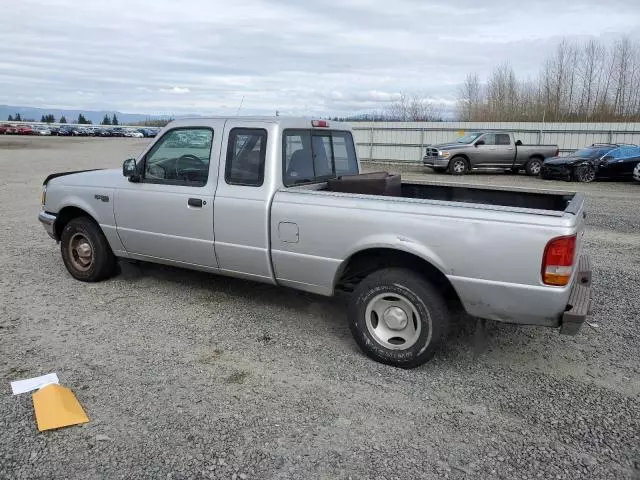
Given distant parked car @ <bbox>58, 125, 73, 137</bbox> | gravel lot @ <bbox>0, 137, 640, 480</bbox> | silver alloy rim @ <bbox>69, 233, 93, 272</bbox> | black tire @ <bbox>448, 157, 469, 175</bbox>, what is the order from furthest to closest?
distant parked car @ <bbox>58, 125, 73, 137</bbox> → black tire @ <bbox>448, 157, 469, 175</bbox> → silver alloy rim @ <bbox>69, 233, 93, 272</bbox> → gravel lot @ <bbox>0, 137, 640, 480</bbox>

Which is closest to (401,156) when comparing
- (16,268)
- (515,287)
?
(16,268)

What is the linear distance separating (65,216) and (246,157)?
2.72 metres

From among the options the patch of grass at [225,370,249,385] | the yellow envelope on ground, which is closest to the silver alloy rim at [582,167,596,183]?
the patch of grass at [225,370,249,385]

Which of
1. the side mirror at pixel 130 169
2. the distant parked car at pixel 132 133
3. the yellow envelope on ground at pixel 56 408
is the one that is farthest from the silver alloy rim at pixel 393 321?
the distant parked car at pixel 132 133

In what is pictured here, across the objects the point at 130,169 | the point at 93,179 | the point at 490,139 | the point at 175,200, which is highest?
the point at 490,139

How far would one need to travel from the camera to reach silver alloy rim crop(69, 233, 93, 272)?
5.86 metres

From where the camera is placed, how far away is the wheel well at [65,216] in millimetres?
5910

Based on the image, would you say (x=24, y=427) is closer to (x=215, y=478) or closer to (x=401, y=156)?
(x=215, y=478)

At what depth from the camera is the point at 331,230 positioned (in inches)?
160

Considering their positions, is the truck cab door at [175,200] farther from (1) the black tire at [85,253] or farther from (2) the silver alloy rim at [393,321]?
(2) the silver alloy rim at [393,321]

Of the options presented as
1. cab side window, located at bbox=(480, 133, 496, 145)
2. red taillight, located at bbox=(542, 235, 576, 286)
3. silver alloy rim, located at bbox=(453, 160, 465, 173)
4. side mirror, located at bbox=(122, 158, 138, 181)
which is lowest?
silver alloy rim, located at bbox=(453, 160, 465, 173)

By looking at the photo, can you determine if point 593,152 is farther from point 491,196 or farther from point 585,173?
point 491,196

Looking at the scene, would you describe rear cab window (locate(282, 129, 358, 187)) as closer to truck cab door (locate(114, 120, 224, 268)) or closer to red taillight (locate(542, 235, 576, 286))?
truck cab door (locate(114, 120, 224, 268))

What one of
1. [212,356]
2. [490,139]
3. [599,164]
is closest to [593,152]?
[599,164]
